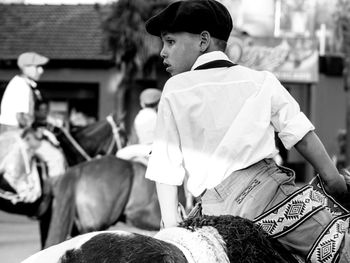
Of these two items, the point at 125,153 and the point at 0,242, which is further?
the point at 0,242

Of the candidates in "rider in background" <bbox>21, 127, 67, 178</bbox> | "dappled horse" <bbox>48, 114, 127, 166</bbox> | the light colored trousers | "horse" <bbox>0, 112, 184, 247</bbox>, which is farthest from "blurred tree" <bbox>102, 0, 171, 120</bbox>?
the light colored trousers

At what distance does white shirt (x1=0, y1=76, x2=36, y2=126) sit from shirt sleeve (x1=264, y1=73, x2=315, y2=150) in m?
7.36

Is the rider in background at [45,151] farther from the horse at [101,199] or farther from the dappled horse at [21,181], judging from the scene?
the horse at [101,199]

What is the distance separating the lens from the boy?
3195mm

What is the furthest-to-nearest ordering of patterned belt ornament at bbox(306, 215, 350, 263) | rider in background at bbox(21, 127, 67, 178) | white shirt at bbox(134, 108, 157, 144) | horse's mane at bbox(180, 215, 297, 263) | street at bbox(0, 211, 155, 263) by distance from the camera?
street at bbox(0, 211, 155, 263) < rider in background at bbox(21, 127, 67, 178) < white shirt at bbox(134, 108, 157, 144) < patterned belt ornament at bbox(306, 215, 350, 263) < horse's mane at bbox(180, 215, 297, 263)

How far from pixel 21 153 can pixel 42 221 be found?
877mm

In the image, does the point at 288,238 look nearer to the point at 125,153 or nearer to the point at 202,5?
the point at 202,5

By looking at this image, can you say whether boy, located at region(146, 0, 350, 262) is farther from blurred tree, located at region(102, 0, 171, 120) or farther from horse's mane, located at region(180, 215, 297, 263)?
blurred tree, located at region(102, 0, 171, 120)

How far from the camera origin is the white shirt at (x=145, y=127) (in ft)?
32.9

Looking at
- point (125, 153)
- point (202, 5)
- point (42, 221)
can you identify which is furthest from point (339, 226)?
point (42, 221)

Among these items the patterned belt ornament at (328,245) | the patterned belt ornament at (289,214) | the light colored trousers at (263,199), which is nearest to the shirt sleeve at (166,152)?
the light colored trousers at (263,199)

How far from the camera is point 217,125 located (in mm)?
3256

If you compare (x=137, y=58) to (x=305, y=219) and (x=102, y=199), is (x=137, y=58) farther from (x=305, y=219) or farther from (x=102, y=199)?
(x=305, y=219)

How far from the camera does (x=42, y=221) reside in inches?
408
